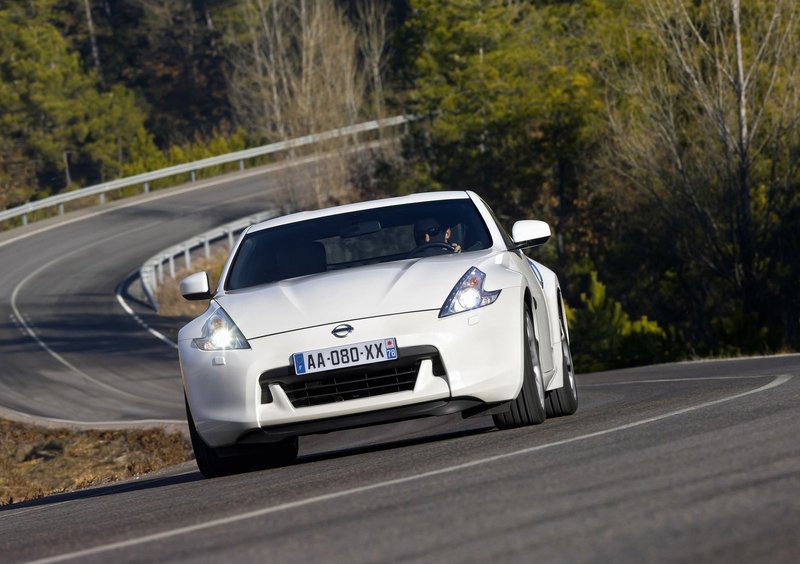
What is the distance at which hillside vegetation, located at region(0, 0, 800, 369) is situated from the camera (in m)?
31.2

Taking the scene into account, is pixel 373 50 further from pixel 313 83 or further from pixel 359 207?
pixel 359 207

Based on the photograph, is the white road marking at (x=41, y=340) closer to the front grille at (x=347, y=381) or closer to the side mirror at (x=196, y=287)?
the side mirror at (x=196, y=287)

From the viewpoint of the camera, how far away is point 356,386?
7.30 metres

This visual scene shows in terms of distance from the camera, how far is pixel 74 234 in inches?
1989

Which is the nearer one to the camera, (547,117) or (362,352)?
(362,352)

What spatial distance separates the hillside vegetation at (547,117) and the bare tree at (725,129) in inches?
2.6

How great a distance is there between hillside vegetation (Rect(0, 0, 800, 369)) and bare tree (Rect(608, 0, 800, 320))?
0.21ft

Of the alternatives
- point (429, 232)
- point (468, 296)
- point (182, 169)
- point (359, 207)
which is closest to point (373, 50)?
point (182, 169)

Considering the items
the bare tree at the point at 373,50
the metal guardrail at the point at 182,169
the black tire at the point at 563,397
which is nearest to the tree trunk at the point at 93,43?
the bare tree at the point at 373,50

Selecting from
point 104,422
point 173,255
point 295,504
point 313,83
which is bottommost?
point 104,422

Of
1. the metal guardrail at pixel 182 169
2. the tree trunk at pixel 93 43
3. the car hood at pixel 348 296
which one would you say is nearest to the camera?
the car hood at pixel 348 296

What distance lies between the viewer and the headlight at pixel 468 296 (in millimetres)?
7387

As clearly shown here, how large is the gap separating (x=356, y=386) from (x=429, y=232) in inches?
65.8

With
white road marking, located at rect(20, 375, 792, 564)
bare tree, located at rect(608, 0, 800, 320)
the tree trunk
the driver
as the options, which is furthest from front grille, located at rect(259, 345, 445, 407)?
the tree trunk
